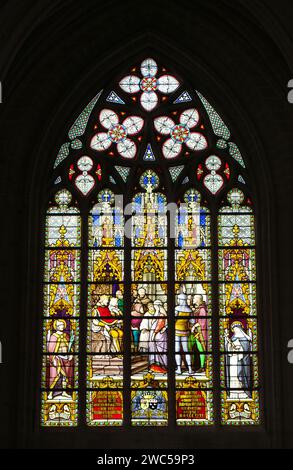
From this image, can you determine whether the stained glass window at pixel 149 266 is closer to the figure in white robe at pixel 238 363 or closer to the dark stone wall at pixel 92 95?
the figure in white robe at pixel 238 363

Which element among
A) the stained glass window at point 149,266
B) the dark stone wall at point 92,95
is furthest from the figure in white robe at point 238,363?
the dark stone wall at point 92,95

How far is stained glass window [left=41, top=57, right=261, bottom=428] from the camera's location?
1761 centimetres

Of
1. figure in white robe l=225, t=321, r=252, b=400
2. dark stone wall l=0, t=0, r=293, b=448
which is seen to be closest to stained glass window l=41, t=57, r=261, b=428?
figure in white robe l=225, t=321, r=252, b=400

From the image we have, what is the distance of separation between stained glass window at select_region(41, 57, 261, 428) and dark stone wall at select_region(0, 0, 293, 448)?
0.26 meters

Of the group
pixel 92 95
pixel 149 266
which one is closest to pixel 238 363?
pixel 149 266

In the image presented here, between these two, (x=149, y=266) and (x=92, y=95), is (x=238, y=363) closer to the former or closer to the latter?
(x=149, y=266)

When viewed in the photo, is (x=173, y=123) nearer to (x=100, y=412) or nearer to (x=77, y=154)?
(x=77, y=154)

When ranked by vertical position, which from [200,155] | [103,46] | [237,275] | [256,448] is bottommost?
[256,448]

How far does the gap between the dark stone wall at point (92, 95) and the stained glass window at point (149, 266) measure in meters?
0.26

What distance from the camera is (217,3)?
18.2 meters

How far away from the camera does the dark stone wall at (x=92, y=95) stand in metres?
17.2

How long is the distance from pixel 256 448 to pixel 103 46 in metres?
6.23

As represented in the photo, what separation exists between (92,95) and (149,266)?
8.97 feet
